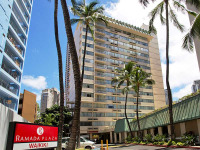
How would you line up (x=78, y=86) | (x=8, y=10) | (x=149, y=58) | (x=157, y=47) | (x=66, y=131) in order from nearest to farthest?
(x=78, y=86), (x=8, y=10), (x=66, y=131), (x=149, y=58), (x=157, y=47)

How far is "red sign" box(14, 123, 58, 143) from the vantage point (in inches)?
322

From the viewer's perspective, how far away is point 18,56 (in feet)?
123

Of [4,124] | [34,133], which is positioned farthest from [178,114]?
[4,124]

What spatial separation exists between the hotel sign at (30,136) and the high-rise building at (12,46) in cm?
2171

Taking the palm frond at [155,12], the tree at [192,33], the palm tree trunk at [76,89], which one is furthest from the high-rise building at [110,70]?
the palm tree trunk at [76,89]

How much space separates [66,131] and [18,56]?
2295cm

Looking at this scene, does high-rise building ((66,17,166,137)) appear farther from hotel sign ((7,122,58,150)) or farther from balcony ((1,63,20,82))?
hotel sign ((7,122,58,150))

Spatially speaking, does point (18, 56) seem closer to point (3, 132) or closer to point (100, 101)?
point (100, 101)

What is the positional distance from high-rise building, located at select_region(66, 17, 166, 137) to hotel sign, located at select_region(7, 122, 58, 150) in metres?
34.8

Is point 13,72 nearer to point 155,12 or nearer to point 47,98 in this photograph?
point 155,12

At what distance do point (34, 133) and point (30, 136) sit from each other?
0.33 m

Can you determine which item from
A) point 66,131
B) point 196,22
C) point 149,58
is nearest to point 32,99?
point 66,131

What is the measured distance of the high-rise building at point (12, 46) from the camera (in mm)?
29234

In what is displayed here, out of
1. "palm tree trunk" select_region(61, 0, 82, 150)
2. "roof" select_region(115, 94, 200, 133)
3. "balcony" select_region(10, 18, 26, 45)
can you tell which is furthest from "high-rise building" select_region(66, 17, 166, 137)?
"palm tree trunk" select_region(61, 0, 82, 150)
